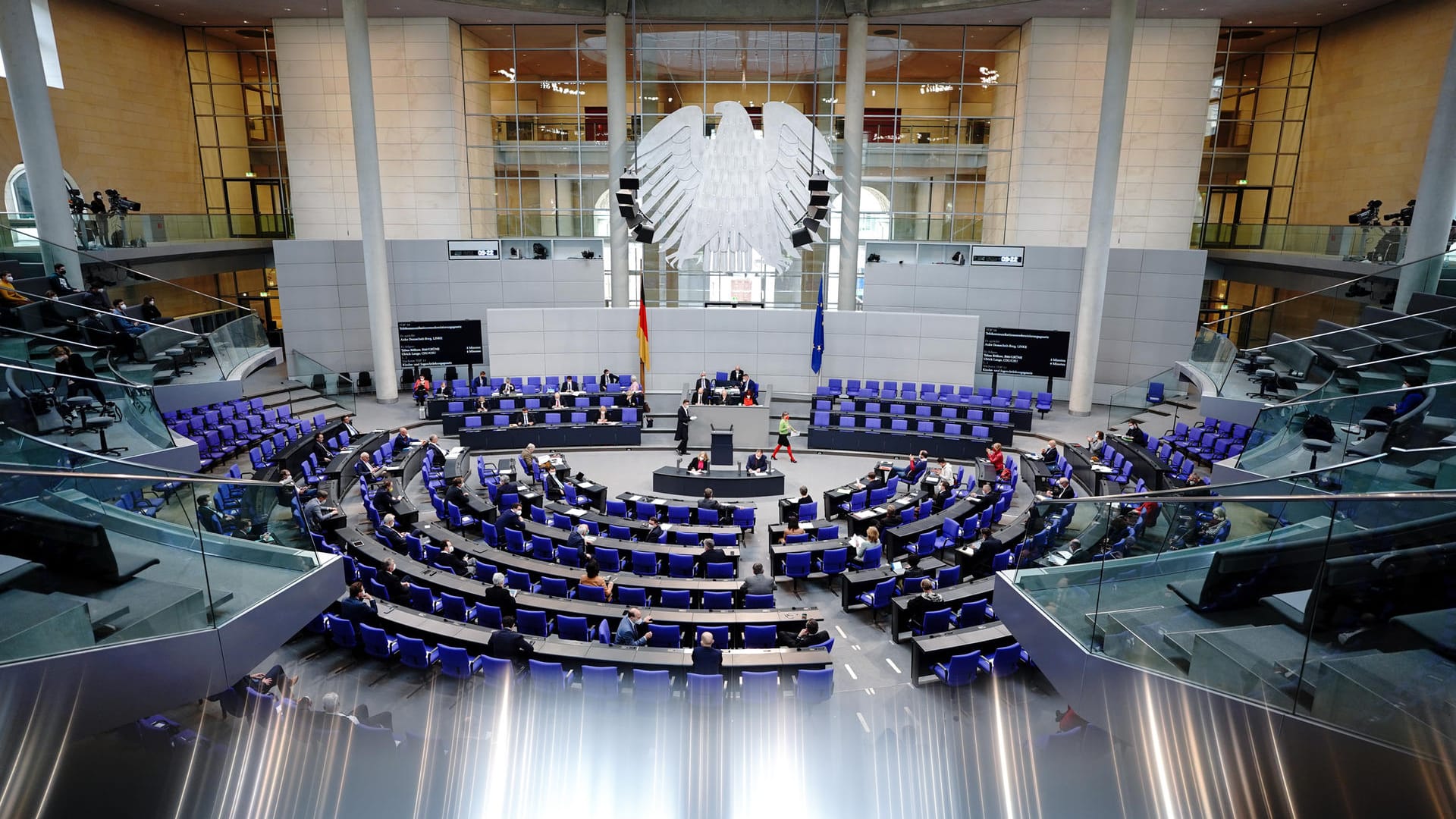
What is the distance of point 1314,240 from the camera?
18891 mm

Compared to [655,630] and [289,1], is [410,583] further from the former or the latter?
[289,1]

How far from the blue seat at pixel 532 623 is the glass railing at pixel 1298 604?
568 centimetres

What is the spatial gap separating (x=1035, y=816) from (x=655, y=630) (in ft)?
13.9

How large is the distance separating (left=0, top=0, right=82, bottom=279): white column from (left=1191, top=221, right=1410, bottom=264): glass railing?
1035 inches

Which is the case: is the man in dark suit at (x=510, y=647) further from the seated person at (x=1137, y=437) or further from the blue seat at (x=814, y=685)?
the seated person at (x=1137, y=437)

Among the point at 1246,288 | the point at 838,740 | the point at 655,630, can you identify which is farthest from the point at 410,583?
the point at 1246,288

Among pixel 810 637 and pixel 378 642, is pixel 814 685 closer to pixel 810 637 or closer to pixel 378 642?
pixel 810 637

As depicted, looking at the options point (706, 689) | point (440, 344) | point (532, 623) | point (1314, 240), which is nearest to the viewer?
point (706, 689)

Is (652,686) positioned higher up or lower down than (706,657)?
lower down

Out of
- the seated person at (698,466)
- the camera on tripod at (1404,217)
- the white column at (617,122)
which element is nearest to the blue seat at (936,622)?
the seated person at (698,466)

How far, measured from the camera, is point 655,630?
343 inches

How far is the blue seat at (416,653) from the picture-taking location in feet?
27.7

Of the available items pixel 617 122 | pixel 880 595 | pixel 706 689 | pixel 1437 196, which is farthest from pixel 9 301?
pixel 1437 196

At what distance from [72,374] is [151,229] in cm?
1091
